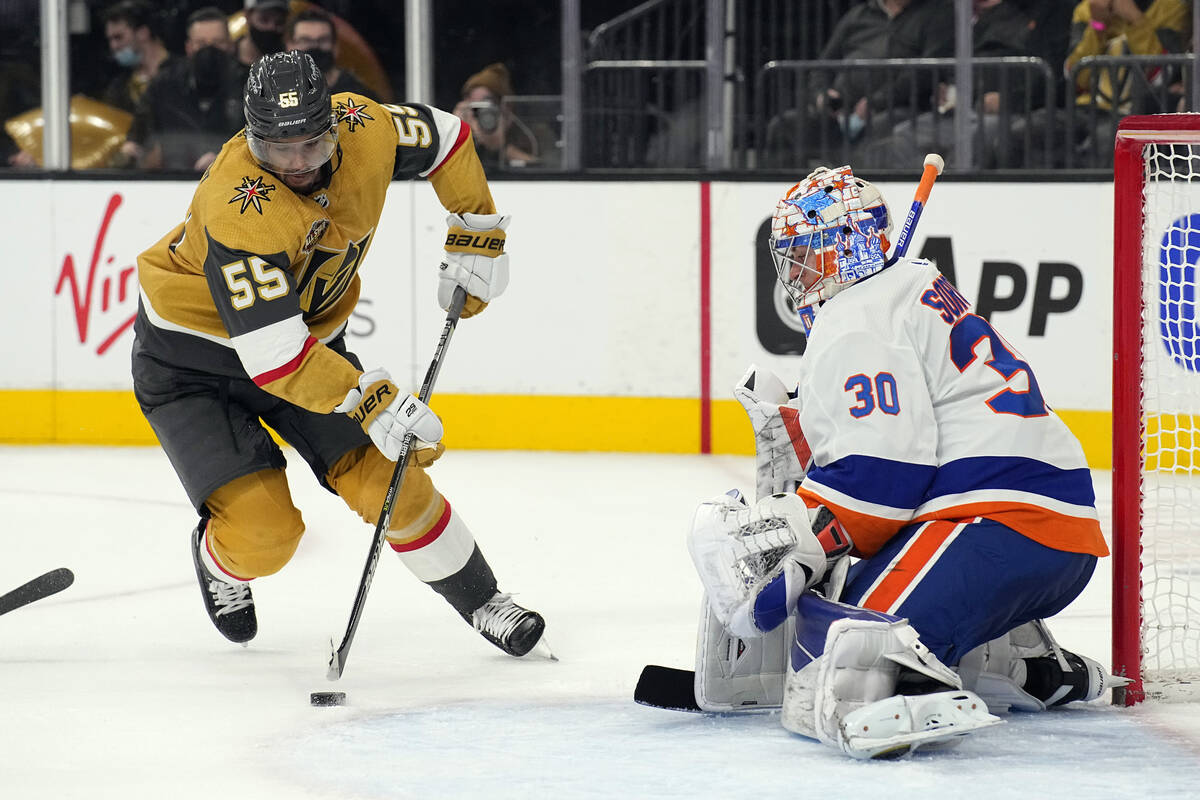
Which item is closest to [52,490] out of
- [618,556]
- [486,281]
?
[618,556]

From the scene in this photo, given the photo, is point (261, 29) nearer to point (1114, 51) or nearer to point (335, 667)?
point (1114, 51)

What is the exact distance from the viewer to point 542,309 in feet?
18.4

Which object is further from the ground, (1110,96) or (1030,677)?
(1110,96)

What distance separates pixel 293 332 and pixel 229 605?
691 millimetres

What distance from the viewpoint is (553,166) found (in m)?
5.70

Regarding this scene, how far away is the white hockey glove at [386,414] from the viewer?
2.69 metres

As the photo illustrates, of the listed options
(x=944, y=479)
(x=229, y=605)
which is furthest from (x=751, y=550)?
(x=229, y=605)

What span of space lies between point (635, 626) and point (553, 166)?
271 centimetres

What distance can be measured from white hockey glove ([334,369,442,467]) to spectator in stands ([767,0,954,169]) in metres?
3.07

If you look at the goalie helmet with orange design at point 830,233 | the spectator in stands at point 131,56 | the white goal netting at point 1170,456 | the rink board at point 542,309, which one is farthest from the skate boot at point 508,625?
the spectator in stands at point 131,56

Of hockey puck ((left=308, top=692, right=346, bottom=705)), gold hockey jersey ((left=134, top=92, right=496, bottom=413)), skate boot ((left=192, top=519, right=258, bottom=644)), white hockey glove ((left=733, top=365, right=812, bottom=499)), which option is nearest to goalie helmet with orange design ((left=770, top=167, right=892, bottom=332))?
white hockey glove ((left=733, top=365, right=812, bottom=499))

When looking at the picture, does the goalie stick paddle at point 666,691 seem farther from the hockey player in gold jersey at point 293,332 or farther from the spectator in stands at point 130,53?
the spectator in stands at point 130,53

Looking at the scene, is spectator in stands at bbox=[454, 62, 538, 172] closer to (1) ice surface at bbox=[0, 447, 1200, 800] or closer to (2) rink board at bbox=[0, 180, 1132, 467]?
(2) rink board at bbox=[0, 180, 1132, 467]

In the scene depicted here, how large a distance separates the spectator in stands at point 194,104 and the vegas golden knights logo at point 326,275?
3.04 meters
